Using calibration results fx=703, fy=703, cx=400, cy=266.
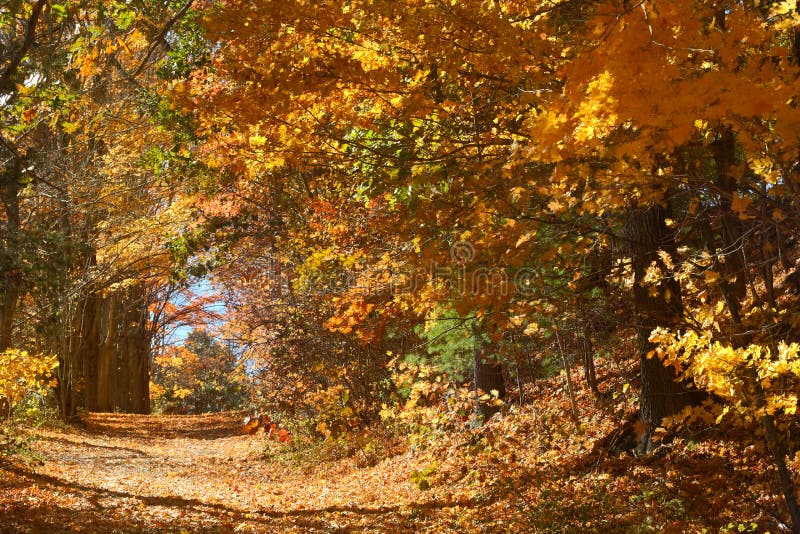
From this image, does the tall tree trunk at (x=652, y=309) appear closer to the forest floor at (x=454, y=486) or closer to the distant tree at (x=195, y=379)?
the forest floor at (x=454, y=486)


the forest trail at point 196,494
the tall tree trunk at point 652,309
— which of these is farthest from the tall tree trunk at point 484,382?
the tall tree trunk at point 652,309

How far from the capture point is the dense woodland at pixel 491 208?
3848mm

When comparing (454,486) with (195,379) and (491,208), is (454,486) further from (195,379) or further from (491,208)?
(195,379)

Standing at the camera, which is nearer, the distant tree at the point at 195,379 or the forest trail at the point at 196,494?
the forest trail at the point at 196,494

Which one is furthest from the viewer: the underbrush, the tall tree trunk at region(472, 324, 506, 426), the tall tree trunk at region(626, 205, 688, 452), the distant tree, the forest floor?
the distant tree

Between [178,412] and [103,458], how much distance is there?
20853 millimetres

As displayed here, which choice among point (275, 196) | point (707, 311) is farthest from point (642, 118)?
point (275, 196)

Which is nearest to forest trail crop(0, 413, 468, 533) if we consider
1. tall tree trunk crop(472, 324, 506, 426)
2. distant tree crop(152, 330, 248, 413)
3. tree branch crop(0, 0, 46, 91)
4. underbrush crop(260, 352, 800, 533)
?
underbrush crop(260, 352, 800, 533)

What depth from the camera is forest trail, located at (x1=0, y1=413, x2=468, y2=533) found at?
325 inches

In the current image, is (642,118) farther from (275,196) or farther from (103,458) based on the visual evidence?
(103,458)

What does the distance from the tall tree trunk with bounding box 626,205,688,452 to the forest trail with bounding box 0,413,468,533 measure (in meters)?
2.59

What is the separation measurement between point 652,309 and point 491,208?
268 cm

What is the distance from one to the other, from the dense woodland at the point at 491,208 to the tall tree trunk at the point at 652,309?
0.10ft

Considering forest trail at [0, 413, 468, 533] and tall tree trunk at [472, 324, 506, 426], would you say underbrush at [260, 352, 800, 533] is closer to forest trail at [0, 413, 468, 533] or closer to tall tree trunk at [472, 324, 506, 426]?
tall tree trunk at [472, 324, 506, 426]
